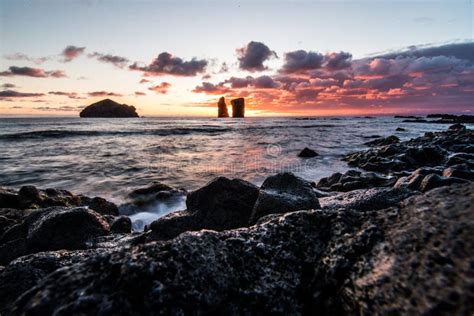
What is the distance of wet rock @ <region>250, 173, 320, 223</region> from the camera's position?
4102 millimetres

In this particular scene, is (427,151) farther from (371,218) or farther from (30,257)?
(30,257)

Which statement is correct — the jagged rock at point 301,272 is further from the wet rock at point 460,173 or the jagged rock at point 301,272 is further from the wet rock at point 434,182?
the wet rock at point 460,173

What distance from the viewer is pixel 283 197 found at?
170 inches

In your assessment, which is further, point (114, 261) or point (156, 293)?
point (114, 261)

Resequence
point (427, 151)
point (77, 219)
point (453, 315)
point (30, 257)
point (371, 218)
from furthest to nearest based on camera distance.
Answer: point (427, 151)
point (77, 219)
point (30, 257)
point (371, 218)
point (453, 315)

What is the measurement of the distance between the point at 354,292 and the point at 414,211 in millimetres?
690

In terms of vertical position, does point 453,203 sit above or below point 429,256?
above

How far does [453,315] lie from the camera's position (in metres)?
1.17

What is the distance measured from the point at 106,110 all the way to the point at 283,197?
145 metres

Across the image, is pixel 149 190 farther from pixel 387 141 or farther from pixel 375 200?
pixel 387 141

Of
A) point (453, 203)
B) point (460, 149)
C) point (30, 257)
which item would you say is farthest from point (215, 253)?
point (460, 149)

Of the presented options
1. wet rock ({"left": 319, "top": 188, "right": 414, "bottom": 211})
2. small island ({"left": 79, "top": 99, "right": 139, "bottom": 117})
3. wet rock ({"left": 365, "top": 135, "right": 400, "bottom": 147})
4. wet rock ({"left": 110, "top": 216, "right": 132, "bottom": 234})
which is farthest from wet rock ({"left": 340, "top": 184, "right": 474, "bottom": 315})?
small island ({"left": 79, "top": 99, "right": 139, "bottom": 117})

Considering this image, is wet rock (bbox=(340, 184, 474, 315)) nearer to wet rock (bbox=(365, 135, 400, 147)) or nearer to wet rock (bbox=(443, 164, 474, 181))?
wet rock (bbox=(443, 164, 474, 181))

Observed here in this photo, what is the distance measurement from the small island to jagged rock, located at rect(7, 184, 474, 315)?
Answer: 479ft
